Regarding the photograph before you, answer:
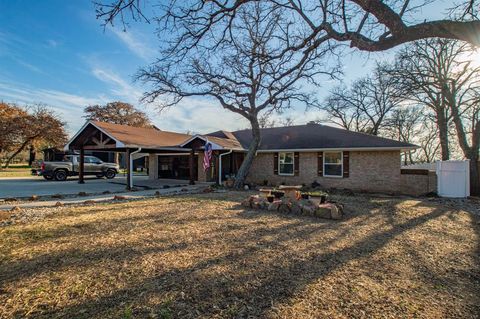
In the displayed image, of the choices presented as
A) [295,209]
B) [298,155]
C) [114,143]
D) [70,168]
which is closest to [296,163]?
[298,155]

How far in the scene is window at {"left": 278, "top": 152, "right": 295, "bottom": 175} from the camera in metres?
16.7

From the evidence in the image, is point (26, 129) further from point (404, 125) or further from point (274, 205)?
point (404, 125)

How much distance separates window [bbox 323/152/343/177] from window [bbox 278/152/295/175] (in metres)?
2.08

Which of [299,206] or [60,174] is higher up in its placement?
[60,174]

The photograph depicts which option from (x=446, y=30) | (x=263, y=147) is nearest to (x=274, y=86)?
(x=263, y=147)

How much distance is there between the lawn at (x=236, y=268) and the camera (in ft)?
9.11

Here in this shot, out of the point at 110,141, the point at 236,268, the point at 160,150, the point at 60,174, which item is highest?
the point at 110,141

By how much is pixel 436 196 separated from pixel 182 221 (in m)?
12.1

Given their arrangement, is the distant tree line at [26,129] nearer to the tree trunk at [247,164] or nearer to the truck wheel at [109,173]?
the truck wheel at [109,173]

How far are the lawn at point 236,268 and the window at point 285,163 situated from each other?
9.95 metres

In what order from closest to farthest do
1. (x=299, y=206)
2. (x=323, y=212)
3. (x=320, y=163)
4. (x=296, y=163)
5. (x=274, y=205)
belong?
(x=323, y=212) → (x=299, y=206) → (x=274, y=205) → (x=320, y=163) → (x=296, y=163)

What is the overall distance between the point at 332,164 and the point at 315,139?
2.00 m

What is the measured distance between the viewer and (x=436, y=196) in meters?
12.4

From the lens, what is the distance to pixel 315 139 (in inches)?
646
